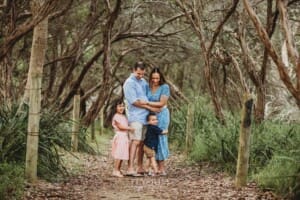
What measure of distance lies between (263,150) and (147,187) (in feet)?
7.34

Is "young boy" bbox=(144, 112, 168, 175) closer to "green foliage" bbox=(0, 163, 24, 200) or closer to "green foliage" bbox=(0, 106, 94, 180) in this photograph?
"green foliage" bbox=(0, 106, 94, 180)

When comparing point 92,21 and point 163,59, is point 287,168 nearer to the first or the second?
point 92,21

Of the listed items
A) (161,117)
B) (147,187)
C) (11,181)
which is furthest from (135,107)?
(11,181)

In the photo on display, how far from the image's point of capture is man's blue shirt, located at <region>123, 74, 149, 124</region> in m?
11.2

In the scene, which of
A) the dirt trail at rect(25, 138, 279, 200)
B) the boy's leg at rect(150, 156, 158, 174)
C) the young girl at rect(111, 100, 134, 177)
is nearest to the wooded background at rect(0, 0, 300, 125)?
the young girl at rect(111, 100, 134, 177)

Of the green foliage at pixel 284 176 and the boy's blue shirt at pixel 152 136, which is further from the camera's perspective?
the boy's blue shirt at pixel 152 136

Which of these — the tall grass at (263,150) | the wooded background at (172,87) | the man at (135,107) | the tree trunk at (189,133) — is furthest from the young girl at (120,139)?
the tree trunk at (189,133)

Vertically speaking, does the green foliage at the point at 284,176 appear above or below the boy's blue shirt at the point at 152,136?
below

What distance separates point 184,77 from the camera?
3200 centimetres

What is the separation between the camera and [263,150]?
10.5m

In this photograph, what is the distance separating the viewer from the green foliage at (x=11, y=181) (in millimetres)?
7382

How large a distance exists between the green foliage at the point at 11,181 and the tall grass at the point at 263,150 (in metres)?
3.31

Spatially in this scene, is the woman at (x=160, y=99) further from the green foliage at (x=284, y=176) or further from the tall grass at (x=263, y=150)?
the green foliage at (x=284, y=176)

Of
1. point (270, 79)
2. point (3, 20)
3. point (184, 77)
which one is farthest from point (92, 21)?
point (184, 77)
